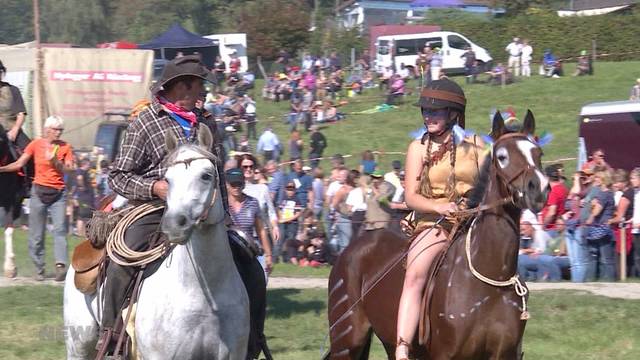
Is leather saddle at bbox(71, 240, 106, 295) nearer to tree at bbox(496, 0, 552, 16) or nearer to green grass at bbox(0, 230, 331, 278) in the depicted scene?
green grass at bbox(0, 230, 331, 278)

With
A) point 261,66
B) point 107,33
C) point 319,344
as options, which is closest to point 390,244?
point 319,344

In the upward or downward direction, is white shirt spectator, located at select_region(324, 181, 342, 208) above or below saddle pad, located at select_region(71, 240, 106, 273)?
below

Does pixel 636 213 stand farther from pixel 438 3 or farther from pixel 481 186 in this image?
pixel 438 3

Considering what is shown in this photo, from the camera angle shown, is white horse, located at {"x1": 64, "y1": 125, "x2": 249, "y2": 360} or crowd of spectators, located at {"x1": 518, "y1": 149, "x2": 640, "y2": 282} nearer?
white horse, located at {"x1": 64, "y1": 125, "x2": 249, "y2": 360}

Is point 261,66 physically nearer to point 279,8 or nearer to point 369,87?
point 279,8

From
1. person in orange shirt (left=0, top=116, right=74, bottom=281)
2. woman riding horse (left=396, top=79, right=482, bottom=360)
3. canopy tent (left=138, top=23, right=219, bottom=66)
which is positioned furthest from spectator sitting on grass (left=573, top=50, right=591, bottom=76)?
woman riding horse (left=396, top=79, right=482, bottom=360)

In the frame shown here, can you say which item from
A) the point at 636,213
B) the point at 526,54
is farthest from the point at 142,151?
the point at 526,54

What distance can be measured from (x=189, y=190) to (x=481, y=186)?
229 centimetres

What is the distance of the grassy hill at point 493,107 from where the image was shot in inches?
1300

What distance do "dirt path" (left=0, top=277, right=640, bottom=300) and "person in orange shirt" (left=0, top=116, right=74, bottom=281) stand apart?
44cm

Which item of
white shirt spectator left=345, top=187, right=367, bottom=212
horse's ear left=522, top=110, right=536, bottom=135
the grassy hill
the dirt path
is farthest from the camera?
the grassy hill

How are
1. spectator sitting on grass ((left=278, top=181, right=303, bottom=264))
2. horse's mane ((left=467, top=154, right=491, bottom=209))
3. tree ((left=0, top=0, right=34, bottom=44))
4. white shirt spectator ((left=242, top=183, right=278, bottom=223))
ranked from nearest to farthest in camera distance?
horse's mane ((left=467, top=154, right=491, bottom=209)) < white shirt spectator ((left=242, top=183, right=278, bottom=223)) < spectator sitting on grass ((left=278, top=181, right=303, bottom=264)) < tree ((left=0, top=0, right=34, bottom=44))

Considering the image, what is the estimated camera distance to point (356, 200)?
17922 mm

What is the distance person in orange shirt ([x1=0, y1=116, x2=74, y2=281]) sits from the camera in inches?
577
